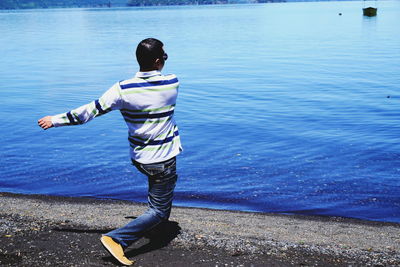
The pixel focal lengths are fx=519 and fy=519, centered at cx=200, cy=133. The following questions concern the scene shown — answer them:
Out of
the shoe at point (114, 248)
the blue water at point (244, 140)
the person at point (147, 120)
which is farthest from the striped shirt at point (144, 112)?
the blue water at point (244, 140)

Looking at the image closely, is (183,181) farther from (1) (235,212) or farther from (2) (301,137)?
(2) (301,137)

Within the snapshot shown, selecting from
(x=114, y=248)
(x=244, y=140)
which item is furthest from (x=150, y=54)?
(x=244, y=140)

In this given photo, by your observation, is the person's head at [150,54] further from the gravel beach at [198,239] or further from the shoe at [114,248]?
the gravel beach at [198,239]

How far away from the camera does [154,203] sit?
6234 millimetres

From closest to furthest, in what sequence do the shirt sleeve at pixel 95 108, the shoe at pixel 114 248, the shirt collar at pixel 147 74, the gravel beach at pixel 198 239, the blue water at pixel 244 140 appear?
the shirt sleeve at pixel 95 108 < the shirt collar at pixel 147 74 < the shoe at pixel 114 248 < the gravel beach at pixel 198 239 < the blue water at pixel 244 140

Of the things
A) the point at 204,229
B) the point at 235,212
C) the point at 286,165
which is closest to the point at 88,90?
the point at 286,165

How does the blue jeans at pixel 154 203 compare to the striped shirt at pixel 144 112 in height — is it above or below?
below

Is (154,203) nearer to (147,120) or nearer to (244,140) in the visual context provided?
(147,120)

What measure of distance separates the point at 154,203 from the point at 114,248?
70cm

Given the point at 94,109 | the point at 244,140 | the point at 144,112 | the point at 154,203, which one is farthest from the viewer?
the point at 244,140

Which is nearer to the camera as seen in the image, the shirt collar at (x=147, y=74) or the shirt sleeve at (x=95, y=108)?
the shirt sleeve at (x=95, y=108)

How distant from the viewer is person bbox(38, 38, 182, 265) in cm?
573

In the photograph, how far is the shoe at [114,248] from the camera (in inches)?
237

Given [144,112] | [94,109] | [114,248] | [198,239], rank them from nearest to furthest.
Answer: [94,109] → [144,112] → [114,248] → [198,239]
